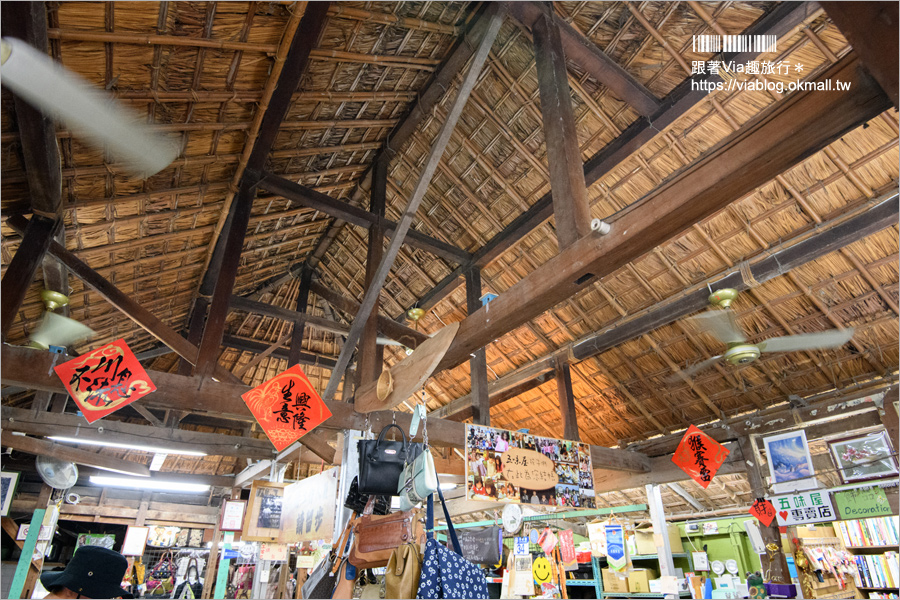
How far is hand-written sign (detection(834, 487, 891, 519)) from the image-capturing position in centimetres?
489

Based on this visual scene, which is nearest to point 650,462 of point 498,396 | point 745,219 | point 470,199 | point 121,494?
point 498,396

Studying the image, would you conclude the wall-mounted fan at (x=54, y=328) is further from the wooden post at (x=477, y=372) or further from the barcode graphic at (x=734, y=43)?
the barcode graphic at (x=734, y=43)

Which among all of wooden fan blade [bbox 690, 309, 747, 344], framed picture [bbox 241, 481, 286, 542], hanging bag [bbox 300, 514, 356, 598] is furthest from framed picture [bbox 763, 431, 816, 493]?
framed picture [bbox 241, 481, 286, 542]

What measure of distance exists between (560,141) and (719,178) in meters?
1.31

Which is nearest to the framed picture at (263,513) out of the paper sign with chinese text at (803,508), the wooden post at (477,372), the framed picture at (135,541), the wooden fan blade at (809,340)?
the wooden post at (477,372)

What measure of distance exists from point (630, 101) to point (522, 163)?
1316 millimetres

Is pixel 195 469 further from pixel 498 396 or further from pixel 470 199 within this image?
pixel 470 199

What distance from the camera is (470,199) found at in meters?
6.12

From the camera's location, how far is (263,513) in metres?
6.91

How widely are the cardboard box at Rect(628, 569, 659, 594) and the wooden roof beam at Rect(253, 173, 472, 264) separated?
4.19 m

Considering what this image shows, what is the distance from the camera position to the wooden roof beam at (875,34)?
1800 millimetres

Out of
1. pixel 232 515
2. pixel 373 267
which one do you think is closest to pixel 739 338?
pixel 373 267

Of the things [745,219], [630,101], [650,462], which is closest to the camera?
[630,101]

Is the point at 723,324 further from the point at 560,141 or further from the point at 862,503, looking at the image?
the point at 560,141
